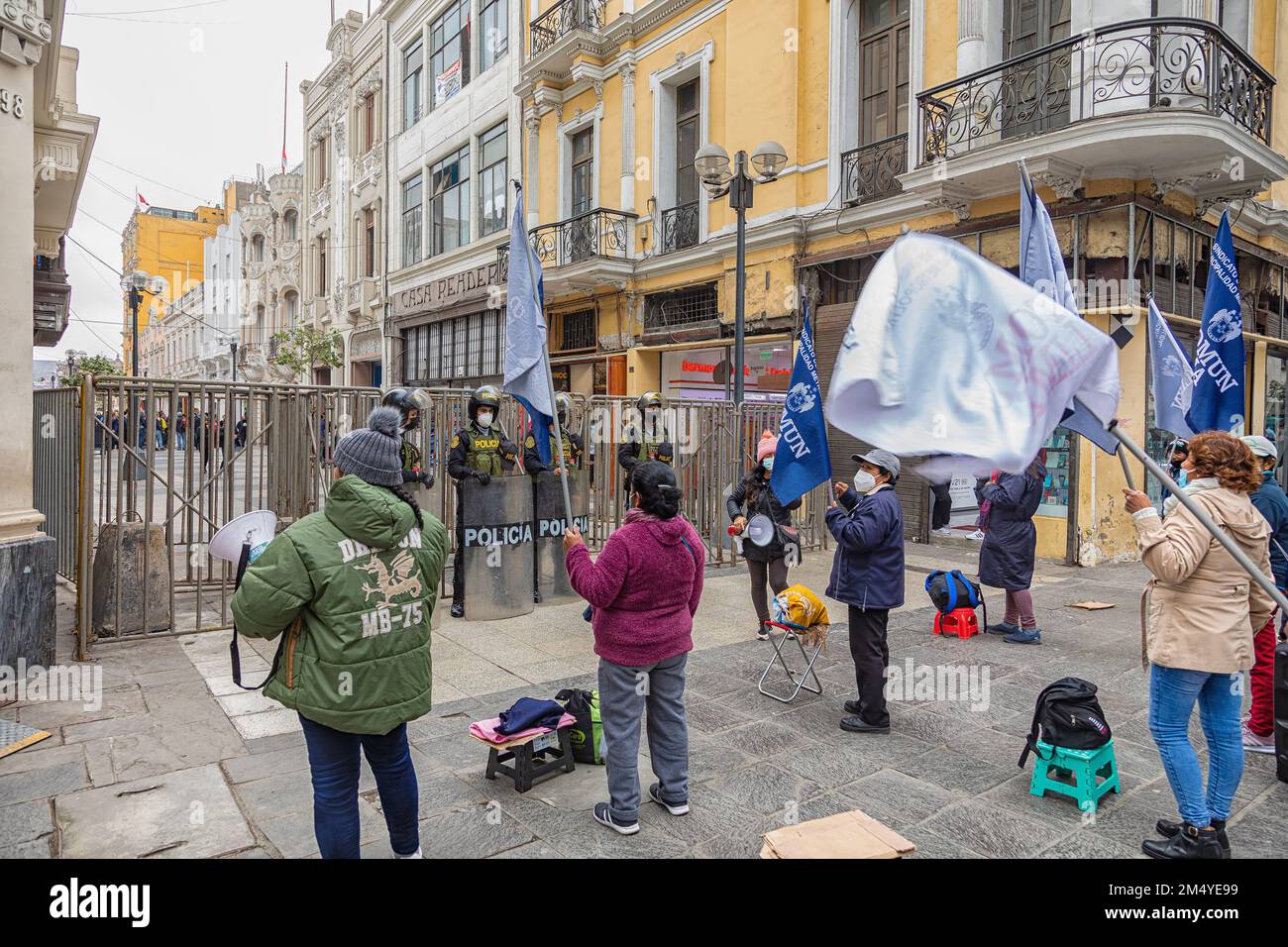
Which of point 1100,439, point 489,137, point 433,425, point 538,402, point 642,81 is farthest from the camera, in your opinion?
point 489,137

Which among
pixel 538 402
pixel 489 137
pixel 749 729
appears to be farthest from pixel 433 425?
pixel 489 137

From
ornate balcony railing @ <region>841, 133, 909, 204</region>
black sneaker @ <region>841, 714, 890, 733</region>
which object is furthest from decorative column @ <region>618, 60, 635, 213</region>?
black sneaker @ <region>841, 714, 890, 733</region>

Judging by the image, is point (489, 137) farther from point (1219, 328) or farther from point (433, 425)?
point (1219, 328)

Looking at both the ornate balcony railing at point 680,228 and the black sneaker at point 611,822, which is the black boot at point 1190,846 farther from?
the ornate balcony railing at point 680,228

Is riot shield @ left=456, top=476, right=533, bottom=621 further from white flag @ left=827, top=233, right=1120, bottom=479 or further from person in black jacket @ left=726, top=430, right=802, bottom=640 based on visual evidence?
white flag @ left=827, top=233, right=1120, bottom=479

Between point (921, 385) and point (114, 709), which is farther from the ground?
point (921, 385)

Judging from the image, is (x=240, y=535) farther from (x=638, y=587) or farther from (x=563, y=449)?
(x=563, y=449)

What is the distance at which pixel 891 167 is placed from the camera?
13.9 meters

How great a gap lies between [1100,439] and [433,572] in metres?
2.71

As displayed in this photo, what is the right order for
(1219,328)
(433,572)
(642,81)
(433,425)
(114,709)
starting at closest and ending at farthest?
(433,572) < (114,709) < (1219,328) < (433,425) < (642,81)

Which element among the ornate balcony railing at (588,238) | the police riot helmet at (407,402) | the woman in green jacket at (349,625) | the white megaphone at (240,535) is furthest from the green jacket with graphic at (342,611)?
the ornate balcony railing at (588,238)

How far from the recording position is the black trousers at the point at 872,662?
5.35m

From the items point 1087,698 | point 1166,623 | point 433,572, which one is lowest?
point 1087,698

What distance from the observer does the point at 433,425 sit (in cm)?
922
